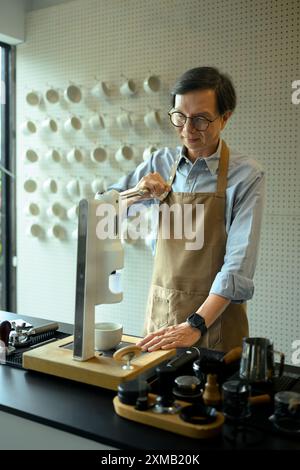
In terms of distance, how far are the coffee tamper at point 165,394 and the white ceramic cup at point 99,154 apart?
2228 mm

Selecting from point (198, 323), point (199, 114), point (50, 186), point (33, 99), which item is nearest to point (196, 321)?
point (198, 323)

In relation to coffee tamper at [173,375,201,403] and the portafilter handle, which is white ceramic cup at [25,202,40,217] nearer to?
the portafilter handle

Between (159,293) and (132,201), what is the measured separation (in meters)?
0.38

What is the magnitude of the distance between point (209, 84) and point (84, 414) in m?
1.23

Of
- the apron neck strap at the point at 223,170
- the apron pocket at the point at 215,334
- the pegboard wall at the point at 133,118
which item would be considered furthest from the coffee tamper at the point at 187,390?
the pegboard wall at the point at 133,118

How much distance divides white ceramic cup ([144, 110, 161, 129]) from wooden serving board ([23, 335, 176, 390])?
1.82m

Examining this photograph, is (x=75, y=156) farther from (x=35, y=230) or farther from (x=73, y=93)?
(x=35, y=230)

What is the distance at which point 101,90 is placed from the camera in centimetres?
322

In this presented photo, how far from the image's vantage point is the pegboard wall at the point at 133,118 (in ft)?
8.84

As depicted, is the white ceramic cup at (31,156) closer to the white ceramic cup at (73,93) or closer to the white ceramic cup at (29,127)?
the white ceramic cup at (29,127)

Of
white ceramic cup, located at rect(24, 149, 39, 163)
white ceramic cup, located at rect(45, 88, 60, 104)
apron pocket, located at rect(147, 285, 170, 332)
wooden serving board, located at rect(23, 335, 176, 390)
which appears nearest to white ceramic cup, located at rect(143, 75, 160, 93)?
white ceramic cup, located at rect(45, 88, 60, 104)

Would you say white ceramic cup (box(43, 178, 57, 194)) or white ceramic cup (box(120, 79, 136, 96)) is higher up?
white ceramic cup (box(120, 79, 136, 96))

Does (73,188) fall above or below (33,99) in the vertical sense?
below

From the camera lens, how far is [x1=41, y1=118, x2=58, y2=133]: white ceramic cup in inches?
138
